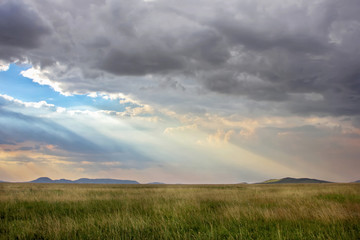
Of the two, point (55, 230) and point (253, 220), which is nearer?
point (55, 230)

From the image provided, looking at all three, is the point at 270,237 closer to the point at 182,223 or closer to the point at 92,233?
the point at 182,223

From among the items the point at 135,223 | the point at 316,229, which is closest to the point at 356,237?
the point at 316,229

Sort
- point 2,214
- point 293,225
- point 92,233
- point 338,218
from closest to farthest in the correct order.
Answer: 1. point 92,233
2. point 293,225
3. point 338,218
4. point 2,214

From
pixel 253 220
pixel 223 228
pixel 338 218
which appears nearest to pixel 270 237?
pixel 223 228

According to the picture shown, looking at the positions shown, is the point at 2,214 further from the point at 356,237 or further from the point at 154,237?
the point at 356,237

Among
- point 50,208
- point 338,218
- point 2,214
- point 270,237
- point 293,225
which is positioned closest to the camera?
point 270,237

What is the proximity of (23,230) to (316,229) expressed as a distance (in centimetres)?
904

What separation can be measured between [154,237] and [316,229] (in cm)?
497

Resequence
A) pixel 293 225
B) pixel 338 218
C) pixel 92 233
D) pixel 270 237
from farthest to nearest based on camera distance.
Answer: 1. pixel 338 218
2. pixel 293 225
3. pixel 92 233
4. pixel 270 237

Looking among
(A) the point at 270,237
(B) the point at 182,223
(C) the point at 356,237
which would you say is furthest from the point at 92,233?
(C) the point at 356,237

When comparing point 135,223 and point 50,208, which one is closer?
point 135,223

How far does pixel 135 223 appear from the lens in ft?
28.4

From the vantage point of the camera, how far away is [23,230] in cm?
781

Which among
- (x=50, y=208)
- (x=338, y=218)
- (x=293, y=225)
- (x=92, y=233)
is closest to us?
(x=92, y=233)
